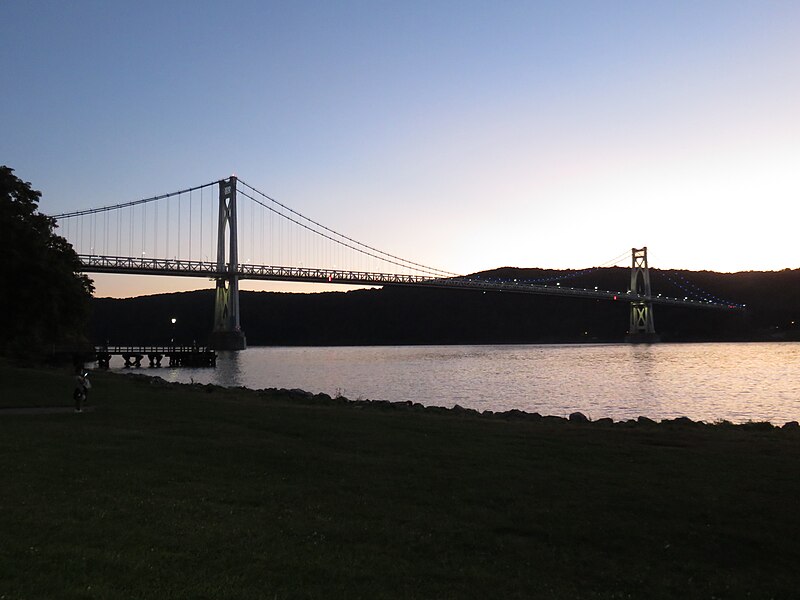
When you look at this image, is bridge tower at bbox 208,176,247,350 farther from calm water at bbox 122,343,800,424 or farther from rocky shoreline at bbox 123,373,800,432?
rocky shoreline at bbox 123,373,800,432

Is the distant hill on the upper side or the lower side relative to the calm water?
upper

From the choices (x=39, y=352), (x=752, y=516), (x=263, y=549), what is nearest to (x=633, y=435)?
(x=752, y=516)

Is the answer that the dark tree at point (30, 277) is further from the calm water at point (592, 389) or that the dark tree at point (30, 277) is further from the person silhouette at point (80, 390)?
the calm water at point (592, 389)

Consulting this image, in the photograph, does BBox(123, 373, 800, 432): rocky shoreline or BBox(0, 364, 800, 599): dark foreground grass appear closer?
BBox(0, 364, 800, 599): dark foreground grass

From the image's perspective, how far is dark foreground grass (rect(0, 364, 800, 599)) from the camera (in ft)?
19.6

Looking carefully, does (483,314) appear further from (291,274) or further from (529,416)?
(529,416)

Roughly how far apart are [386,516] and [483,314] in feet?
567

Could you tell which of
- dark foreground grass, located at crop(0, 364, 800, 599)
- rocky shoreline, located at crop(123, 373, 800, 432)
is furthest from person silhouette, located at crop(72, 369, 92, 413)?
rocky shoreline, located at crop(123, 373, 800, 432)

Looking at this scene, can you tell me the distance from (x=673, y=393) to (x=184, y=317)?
136m

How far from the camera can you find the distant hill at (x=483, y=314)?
161m

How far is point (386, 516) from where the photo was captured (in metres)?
7.95

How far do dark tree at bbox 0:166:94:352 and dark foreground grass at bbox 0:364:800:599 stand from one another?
1269cm

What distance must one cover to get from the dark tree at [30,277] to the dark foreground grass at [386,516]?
41.6 ft

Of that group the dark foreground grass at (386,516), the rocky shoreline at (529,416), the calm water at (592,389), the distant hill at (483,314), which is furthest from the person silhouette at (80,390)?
the distant hill at (483,314)
